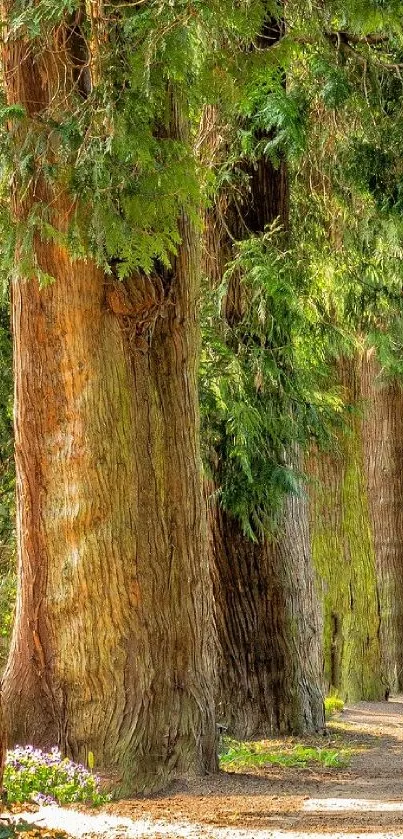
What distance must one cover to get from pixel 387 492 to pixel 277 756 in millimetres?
9065

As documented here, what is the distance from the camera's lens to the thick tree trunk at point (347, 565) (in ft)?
53.8

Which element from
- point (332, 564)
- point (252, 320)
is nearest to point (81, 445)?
point (252, 320)

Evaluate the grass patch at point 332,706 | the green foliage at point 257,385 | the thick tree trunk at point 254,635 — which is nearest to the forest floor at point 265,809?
the thick tree trunk at point 254,635

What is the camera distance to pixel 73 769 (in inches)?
320

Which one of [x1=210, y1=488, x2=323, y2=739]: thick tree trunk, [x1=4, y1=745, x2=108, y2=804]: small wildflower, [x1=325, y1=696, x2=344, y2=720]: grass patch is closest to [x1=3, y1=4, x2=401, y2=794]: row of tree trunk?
[x1=4, y1=745, x2=108, y2=804]: small wildflower

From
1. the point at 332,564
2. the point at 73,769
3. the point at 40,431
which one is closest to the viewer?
the point at 73,769

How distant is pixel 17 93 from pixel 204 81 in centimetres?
141

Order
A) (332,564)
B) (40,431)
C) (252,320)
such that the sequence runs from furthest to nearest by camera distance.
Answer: (332,564) → (252,320) → (40,431)

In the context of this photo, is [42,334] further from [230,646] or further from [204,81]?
[230,646]

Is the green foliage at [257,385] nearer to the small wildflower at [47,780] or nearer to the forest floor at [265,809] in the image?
the forest floor at [265,809]

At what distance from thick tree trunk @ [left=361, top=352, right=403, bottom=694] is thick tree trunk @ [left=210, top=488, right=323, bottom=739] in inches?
269

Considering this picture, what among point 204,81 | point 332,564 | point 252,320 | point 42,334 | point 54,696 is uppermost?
point 204,81

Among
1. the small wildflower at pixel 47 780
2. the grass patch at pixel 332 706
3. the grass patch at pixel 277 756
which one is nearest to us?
the small wildflower at pixel 47 780

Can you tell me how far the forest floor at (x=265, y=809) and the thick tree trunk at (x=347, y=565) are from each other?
6214mm
